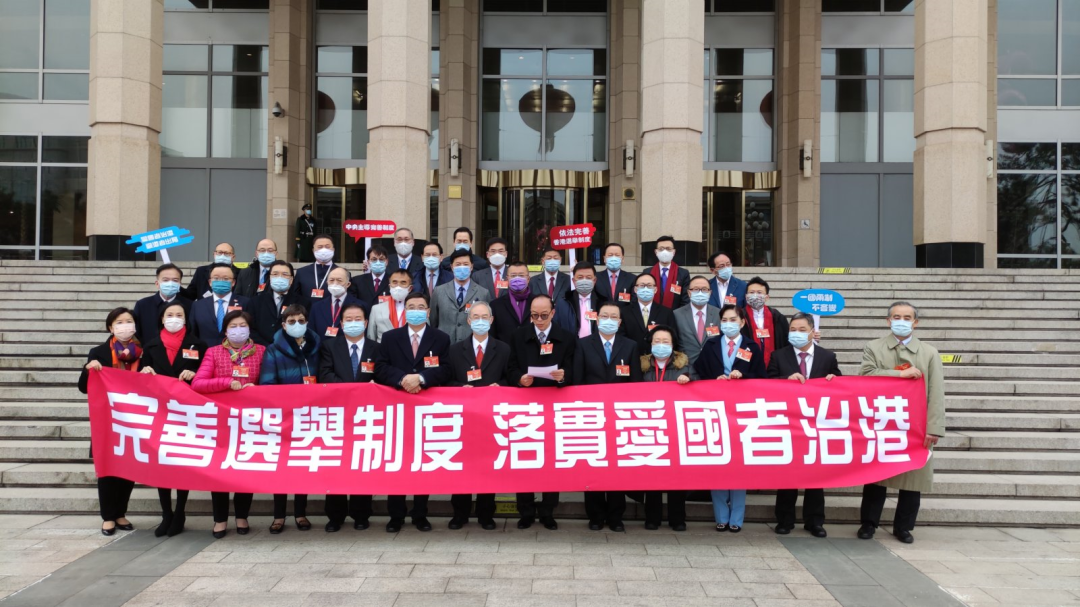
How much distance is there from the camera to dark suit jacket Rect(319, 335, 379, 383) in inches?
276

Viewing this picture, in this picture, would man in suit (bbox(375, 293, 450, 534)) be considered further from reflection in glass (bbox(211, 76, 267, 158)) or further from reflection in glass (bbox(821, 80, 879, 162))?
reflection in glass (bbox(821, 80, 879, 162))

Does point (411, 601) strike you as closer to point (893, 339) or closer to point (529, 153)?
point (893, 339)

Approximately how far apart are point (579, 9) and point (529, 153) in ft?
14.8

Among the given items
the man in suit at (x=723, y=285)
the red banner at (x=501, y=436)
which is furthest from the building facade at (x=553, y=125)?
the red banner at (x=501, y=436)

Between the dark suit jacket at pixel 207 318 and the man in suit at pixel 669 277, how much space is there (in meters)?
4.76

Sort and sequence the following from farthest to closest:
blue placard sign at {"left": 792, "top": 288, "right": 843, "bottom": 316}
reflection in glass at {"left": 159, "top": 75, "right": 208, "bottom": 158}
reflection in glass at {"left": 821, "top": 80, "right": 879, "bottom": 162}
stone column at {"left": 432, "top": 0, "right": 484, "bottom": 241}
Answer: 1. reflection in glass at {"left": 159, "top": 75, "right": 208, "bottom": 158}
2. reflection in glass at {"left": 821, "top": 80, "right": 879, "bottom": 162}
3. stone column at {"left": 432, "top": 0, "right": 484, "bottom": 241}
4. blue placard sign at {"left": 792, "top": 288, "right": 843, "bottom": 316}

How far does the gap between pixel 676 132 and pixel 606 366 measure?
10926 millimetres

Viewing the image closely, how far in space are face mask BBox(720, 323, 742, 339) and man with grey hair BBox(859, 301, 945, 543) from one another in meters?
1.31

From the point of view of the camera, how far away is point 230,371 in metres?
6.85

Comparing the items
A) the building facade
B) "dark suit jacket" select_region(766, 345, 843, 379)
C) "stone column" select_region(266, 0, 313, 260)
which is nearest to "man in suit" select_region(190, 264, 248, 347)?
"dark suit jacket" select_region(766, 345, 843, 379)

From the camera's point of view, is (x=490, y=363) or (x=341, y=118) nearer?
(x=490, y=363)

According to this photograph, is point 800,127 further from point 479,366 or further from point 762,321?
point 479,366

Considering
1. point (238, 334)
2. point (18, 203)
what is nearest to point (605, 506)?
point (238, 334)

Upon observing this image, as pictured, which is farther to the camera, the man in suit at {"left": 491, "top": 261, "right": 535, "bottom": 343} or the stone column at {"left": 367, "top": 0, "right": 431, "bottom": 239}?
the stone column at {"left": 367, "top": 0, "right": 431, "bottom": 239}
